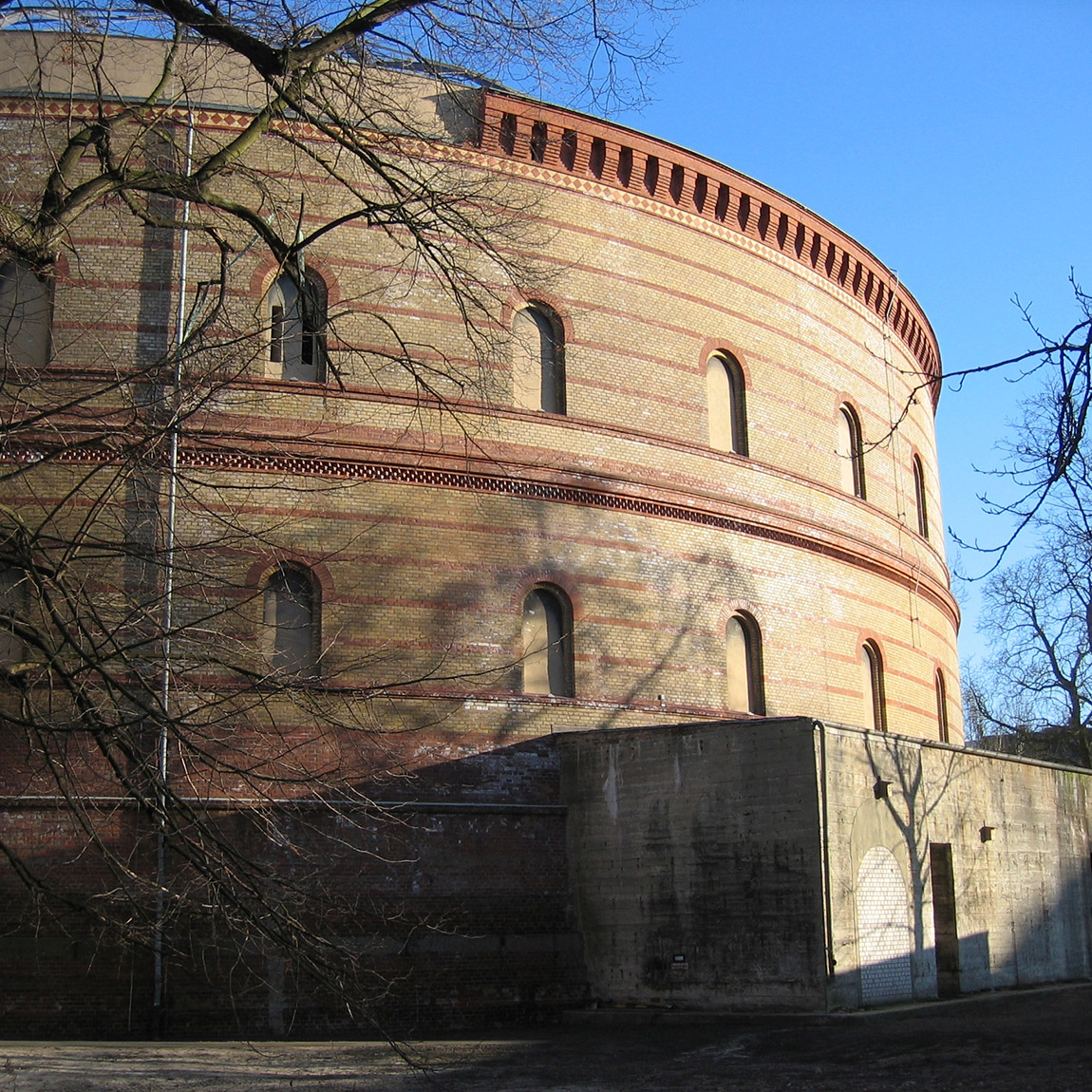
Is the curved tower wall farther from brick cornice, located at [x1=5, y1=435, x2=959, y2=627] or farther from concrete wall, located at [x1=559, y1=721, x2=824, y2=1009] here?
concrete wall, located at [x1=559, y1=721, x2=824, y2=1009]

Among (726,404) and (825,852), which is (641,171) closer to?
(726,404)

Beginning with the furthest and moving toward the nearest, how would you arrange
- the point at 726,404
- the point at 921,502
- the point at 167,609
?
the point at 921,502
the point at 726,404
the point at 167,609

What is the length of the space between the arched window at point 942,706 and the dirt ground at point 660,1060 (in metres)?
9.32

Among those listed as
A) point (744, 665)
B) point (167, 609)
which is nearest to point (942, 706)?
point (744, 665)

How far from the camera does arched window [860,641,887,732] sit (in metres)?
20.9

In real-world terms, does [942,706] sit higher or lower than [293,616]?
lower

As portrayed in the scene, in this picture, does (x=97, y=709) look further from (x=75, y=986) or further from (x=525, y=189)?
(x=525, y=189)

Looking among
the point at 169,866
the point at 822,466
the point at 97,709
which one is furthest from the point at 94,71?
the point at 822,466

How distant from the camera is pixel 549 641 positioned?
56.0ft

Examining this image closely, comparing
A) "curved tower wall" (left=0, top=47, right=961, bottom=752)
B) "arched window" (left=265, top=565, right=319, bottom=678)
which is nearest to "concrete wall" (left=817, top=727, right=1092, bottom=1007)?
"curved tower wall" (left=0, top=47, right=961, bottom=752)

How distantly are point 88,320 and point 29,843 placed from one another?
622 cm

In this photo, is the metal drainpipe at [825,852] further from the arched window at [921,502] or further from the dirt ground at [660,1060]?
the arched window at [921,502]

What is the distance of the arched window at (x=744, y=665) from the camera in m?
18.5

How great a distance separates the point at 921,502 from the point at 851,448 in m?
3.70
